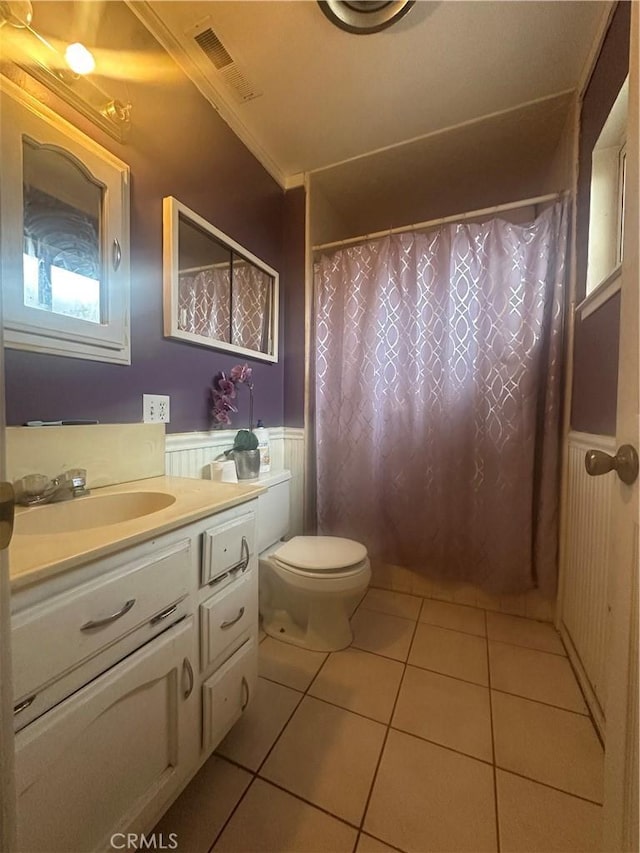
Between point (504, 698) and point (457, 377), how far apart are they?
51.7 inches

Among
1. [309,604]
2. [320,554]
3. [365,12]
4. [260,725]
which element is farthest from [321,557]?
[365,12]

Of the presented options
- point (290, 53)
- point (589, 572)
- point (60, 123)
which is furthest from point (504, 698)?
point (290, 53)

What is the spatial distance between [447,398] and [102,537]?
1.53 meters

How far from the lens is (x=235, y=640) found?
95 centimetres

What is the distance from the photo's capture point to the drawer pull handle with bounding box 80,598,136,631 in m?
0.58

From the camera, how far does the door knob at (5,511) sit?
15.7 inches

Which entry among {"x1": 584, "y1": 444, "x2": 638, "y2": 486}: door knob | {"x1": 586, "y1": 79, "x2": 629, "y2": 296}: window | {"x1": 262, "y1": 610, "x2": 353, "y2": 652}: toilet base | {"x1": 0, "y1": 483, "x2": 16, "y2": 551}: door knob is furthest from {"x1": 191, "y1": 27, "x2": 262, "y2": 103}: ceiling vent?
{"x1": 262, "y1": 610, "x2": 353, "y2": 652}: toilet base

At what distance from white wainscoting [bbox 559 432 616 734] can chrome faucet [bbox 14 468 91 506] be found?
5.02ft

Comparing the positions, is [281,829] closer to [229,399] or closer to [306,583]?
[306,583]

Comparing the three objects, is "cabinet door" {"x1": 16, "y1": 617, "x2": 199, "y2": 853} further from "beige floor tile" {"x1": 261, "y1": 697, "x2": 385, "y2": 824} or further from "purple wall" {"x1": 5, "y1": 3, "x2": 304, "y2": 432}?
"purple wall" {"x1": 5, "y1": 3, "x2": 304, "y2": 432}

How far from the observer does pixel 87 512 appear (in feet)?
3.09

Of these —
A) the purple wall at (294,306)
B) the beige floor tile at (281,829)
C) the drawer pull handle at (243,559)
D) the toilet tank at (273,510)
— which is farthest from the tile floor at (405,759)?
the purple wall at (294,306)

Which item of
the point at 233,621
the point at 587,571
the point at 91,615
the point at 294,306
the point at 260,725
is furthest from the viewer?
the point at 294,306

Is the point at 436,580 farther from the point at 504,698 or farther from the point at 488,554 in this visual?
the point at 504,698
